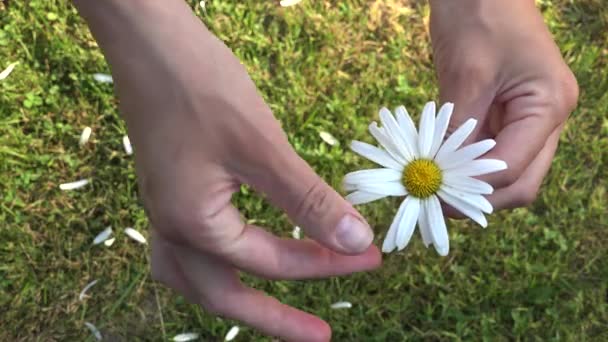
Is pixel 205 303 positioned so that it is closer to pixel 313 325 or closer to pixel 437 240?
pixel 313 325

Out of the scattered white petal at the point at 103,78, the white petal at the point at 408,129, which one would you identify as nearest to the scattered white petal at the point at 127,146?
the scattered white petal at the point at 103,78

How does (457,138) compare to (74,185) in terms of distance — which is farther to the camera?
(74,185)

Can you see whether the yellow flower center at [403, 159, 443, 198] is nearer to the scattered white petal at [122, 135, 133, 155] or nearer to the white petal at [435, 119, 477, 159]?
the white petal at [435, 119, 477, 159]

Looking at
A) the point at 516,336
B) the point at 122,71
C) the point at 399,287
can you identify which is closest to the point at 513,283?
the point at 516,336

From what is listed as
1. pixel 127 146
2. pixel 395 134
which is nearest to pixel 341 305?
pixel 127 146

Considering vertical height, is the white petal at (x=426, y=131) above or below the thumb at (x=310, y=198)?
above

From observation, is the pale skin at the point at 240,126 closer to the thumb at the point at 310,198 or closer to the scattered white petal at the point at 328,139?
the thumb at the point at 310,198

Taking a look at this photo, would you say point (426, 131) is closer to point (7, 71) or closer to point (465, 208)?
Answer: point (465, 208)
